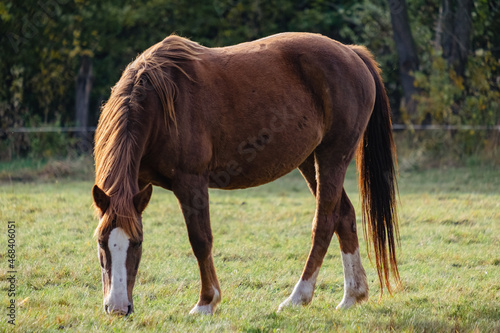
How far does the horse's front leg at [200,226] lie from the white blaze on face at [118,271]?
649 millimetres

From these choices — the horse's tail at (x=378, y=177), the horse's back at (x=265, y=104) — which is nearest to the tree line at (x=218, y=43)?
the horse's tail at (x=378, y=177)

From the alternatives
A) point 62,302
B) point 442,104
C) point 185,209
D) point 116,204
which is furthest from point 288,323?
point 442,104

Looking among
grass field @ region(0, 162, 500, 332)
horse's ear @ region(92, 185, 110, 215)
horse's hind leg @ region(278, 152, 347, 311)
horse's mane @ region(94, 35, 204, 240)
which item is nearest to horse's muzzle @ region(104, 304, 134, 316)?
grass field @ region(0, 162, 500, 332)

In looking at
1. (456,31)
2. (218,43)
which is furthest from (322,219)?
(218,43)

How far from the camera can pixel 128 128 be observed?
12.9 feet

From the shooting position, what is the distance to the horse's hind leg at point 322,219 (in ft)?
14.8

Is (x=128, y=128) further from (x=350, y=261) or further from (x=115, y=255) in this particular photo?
(x=350, y=261)

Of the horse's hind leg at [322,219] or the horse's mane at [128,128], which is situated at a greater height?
the horse's mane at [128,128]

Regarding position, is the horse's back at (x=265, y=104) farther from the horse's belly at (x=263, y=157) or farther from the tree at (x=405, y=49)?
the tree at (x=405, y=49)

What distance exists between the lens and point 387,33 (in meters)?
15.8

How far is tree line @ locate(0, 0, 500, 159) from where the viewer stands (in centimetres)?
1266

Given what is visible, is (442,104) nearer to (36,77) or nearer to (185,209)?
(36,77)

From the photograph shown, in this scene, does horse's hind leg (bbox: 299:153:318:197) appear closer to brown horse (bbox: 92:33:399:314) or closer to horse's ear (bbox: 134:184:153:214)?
brown horse (bbox: 92:33:399:314)

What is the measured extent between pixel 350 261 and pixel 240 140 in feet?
4.18
